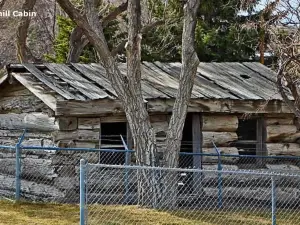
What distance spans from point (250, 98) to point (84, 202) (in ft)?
25.2

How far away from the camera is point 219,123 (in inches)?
627

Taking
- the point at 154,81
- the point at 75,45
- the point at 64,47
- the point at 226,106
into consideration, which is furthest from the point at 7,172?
the point at 64,47

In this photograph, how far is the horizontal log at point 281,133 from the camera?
653 inches

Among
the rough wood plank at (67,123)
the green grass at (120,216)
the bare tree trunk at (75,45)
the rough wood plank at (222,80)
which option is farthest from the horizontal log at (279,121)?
the bare tree trunk at (75,45)

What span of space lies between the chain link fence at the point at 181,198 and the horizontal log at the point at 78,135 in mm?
731

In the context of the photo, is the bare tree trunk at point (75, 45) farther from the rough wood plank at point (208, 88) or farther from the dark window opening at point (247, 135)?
the dark window opening at point (247, 135)

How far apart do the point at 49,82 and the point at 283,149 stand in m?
6.54

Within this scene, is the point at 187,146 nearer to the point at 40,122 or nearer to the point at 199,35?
the point at 40,122

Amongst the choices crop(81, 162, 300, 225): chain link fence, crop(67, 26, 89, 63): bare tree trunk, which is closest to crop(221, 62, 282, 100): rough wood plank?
crop(81, 162, 300, 225): chain link fence

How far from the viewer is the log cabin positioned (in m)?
14.3

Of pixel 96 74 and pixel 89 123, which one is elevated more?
pixel 96 74

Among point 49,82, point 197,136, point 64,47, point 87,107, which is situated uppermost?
point 64,47

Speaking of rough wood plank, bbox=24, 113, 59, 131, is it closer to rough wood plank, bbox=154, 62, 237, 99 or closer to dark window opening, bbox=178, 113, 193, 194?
dark window opening, bbox=178, 113, 193, 194

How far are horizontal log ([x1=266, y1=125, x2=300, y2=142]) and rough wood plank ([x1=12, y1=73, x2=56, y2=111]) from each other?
5901 millimetres
